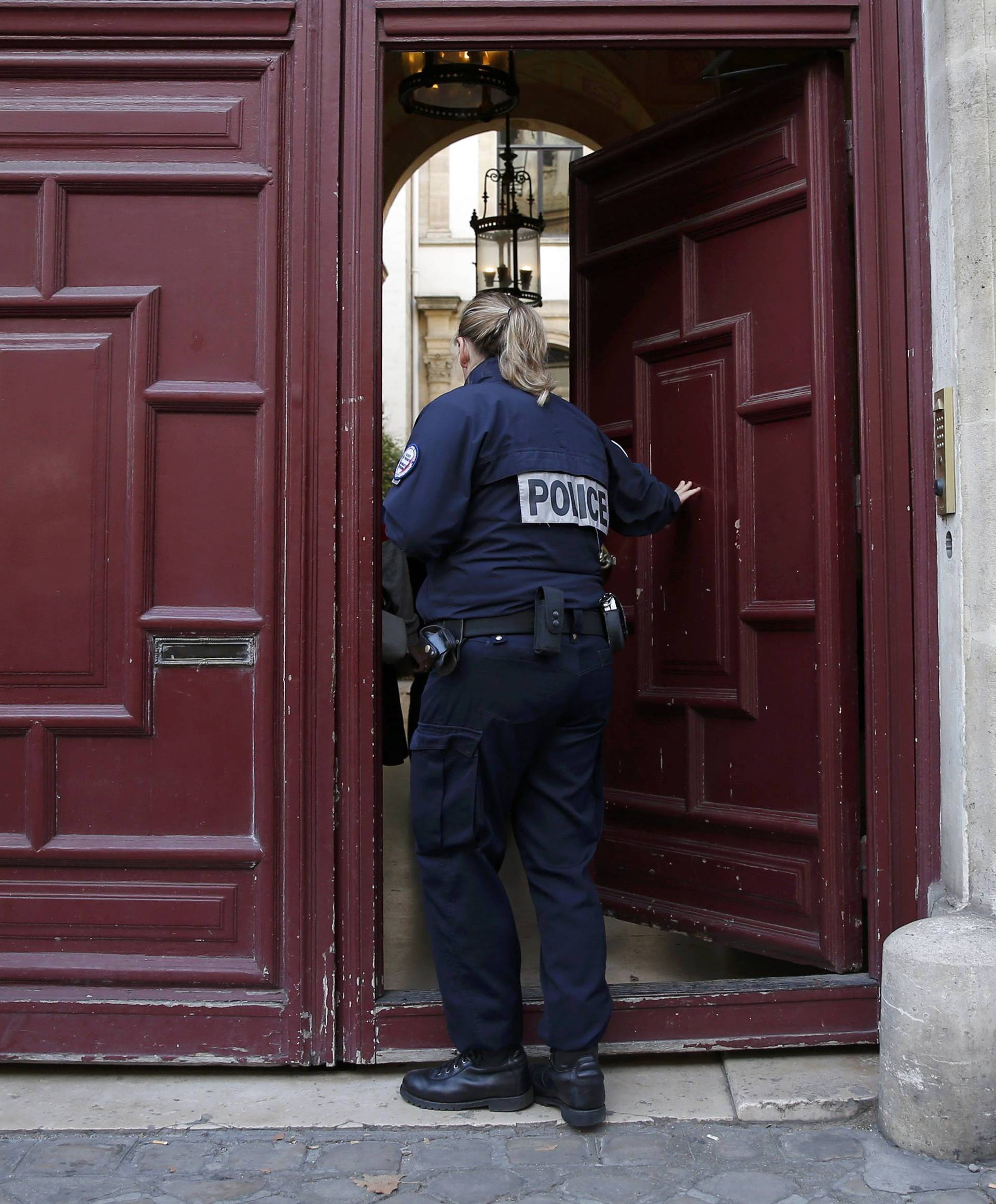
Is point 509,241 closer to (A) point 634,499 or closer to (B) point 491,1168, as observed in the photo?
(A) point 634,499

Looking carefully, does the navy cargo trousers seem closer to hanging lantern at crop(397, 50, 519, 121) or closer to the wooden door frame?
the wooden door frame

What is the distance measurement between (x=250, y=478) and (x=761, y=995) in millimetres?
1939

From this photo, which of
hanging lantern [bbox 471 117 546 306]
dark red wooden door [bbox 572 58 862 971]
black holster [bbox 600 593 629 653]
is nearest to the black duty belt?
black holster [bbox 600 593 629 653]

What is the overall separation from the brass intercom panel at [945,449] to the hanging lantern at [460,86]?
301 cm

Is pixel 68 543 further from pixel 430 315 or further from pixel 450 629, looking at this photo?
pixel 430 315

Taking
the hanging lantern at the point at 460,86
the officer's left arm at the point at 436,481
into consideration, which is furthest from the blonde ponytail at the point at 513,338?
the hanging lantern at the point at 460,86

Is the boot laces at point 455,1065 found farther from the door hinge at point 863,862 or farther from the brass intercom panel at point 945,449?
the brass intercom panel at point 945,449

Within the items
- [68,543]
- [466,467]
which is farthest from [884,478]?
[68,543]

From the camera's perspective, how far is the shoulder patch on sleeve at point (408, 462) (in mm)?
2877

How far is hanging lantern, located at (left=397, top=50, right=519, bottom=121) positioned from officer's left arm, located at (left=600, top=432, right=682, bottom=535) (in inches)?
107

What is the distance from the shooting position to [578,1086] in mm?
2832

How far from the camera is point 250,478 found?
3221 millimetres

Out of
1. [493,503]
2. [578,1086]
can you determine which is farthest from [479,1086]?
[493,503]

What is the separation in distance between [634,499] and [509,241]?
4.60 meters
